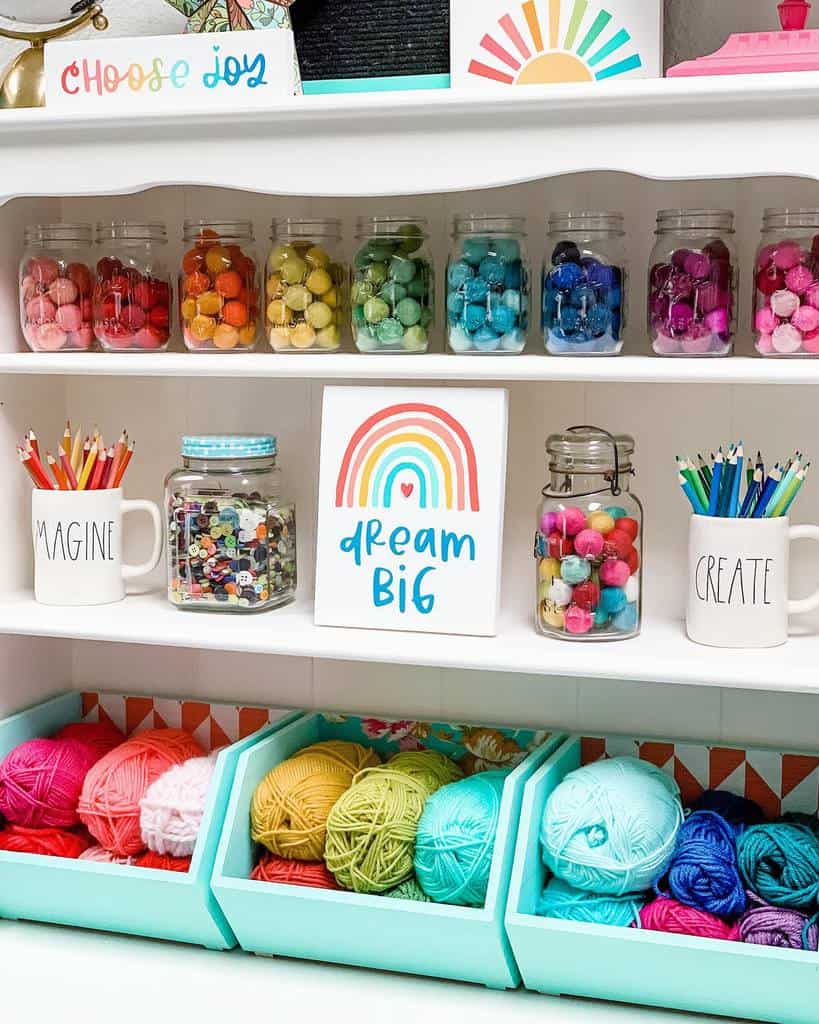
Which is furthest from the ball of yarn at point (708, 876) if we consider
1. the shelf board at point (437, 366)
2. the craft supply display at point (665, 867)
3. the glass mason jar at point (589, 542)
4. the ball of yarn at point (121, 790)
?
the ball of yarn at point (121, 790)

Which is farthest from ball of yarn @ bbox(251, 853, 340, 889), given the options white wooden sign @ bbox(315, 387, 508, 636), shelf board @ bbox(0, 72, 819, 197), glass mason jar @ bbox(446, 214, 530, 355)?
shelf board @ bbox(0, 72, 819, 197)

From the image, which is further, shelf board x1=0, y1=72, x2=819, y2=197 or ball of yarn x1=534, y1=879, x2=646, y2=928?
ball of yarn x1=534, y1=879, x2=646, y2=928

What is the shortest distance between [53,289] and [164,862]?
0.65 meters

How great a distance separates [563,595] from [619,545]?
0.26ft

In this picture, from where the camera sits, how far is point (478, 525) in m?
1.40

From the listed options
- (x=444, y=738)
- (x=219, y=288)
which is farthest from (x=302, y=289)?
(x=444, y=738)

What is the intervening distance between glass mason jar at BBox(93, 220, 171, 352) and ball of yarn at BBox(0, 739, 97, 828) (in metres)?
0.48

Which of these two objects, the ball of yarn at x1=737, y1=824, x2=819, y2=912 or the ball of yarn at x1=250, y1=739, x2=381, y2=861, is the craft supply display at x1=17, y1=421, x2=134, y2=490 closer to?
the ball of yarn at x1=250, y1=739, x2=381, y2=861

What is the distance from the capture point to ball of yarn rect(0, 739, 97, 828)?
1.51 m

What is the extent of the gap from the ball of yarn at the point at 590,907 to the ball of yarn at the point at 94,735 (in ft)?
1.87

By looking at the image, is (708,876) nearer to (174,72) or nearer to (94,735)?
(94,735)

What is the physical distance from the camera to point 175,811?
57.7 inches

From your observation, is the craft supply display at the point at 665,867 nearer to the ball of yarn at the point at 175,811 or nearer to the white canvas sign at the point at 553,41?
the ball of yarn at the point at 175,811

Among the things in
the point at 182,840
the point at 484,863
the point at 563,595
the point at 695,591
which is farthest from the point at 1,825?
the point at 695,591
